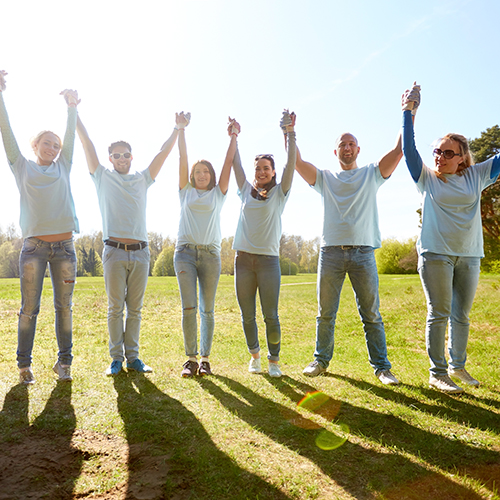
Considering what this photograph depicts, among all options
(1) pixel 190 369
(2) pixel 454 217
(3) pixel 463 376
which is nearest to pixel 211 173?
(1) pixel 190 369

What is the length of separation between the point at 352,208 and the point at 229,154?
1.70m

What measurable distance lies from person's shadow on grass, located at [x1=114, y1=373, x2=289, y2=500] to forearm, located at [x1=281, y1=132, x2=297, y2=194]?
2742mm

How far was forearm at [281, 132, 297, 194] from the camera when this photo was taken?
454cm

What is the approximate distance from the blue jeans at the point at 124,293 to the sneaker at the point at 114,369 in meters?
0.05

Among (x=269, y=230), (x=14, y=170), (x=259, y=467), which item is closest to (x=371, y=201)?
(x=269, y=230)

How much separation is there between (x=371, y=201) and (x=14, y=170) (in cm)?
409

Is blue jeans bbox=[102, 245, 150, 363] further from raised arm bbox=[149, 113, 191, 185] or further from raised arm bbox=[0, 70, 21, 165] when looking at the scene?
raised arm bbox=[0, 70, 21, 165]

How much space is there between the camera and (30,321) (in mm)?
4316

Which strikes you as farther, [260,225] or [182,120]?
[182,120]

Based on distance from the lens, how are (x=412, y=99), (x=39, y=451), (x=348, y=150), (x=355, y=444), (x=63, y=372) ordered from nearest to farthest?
(x=39, y=451), (x=355, y=444), (x=412, y=99), (x=63, y=372), (x=348, y=150)

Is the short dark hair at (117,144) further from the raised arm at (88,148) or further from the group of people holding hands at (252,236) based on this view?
the raised arm at (88,148)

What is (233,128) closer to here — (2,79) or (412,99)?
(412,99)

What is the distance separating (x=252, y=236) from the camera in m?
4.59

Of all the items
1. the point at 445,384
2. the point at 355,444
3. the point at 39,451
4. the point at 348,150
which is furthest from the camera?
the point at 348,150
